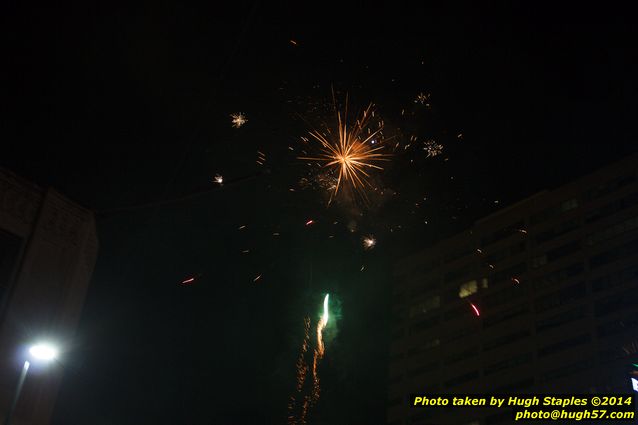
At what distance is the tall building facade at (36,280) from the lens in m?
19.3

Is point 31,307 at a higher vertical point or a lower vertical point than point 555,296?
lower

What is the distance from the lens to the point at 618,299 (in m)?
79.9

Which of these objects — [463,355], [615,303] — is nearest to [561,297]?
[615,303]

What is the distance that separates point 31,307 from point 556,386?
70.6 metres

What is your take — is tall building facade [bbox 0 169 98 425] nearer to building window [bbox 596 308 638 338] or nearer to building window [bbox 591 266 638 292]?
building window [bbox 596 308 638 338]

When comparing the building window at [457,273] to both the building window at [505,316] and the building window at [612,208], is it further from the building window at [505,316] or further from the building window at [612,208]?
the building window at [612,208]

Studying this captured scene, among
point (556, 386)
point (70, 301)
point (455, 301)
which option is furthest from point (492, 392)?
point (70, 301)

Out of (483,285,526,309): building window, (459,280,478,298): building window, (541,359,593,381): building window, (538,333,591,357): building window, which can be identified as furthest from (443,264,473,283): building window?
(541,359,593,381): building window

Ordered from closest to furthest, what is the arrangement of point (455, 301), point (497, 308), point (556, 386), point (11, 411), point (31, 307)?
point (11, 411), point (31, 307), point (556, 386), point (497, 308), point (455, 301)

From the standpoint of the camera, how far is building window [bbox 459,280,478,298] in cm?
9889

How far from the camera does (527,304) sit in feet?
297

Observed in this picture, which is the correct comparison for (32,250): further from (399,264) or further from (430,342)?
(399,264)

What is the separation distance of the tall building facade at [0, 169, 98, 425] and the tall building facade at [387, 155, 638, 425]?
208 ft

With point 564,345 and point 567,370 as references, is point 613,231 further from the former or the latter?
point 567,370
